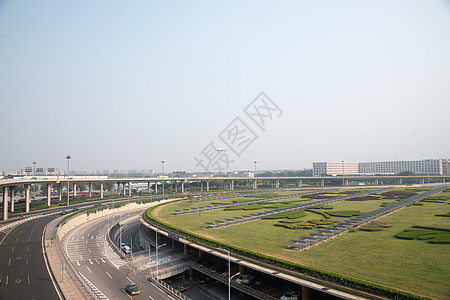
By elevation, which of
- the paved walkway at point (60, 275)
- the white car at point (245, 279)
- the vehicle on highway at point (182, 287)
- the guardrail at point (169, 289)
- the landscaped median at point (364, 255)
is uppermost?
the landscaped median at point (364, 255)

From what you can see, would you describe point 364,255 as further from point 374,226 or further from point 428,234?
point 374,226

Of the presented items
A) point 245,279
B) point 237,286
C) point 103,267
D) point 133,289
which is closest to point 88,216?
point 103,267

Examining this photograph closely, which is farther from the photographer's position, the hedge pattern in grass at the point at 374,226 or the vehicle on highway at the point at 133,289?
the hedge pattern in grass at the point at 374,226

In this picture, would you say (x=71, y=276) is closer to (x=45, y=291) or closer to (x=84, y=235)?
(x=45, y=291)

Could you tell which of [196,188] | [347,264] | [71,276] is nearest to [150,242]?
[71,276]

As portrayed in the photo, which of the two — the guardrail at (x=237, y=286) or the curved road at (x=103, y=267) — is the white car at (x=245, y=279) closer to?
the guardrail at (x=237, y=286)

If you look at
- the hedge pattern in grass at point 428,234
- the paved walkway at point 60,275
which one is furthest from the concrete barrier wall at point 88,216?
the hedge pattern in grass at point 428,234

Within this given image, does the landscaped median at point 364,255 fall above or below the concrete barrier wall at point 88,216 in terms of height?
above
